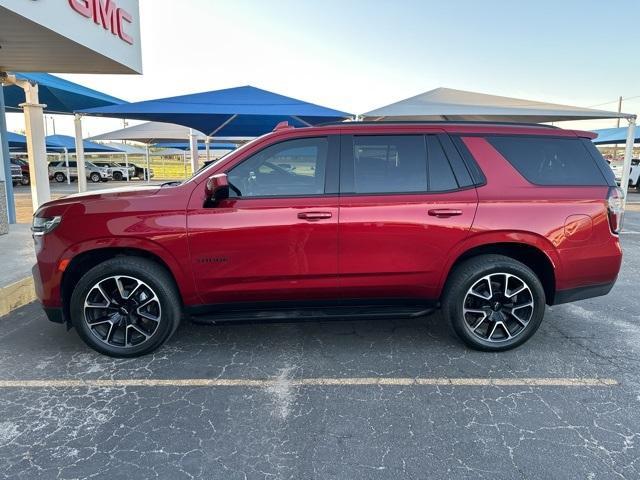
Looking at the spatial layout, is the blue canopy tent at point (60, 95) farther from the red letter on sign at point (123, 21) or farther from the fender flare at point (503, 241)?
the fender flare at point (503, 241)

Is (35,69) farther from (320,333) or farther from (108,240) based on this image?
(320,333)

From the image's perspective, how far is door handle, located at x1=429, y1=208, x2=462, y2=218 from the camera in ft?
11.6

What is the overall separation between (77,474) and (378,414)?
172 centimetres

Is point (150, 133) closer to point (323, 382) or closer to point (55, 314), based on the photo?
point (55, 314)

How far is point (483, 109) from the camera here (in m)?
11.5

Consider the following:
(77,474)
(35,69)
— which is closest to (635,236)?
(77,474)

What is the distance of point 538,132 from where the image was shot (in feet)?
12.5

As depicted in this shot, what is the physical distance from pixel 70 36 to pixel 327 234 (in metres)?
4.66

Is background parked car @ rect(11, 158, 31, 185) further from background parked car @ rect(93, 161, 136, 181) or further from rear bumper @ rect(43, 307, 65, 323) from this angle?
rear bumper @ rect(43, 307, 65, 323)

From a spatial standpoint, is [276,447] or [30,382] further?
[30,382]

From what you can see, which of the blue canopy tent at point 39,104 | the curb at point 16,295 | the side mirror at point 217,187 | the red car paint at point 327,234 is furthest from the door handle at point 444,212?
the blue canopy tent at point 39,104

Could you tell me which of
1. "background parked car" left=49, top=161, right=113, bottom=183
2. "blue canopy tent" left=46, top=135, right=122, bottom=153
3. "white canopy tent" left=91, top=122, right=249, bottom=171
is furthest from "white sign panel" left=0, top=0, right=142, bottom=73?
"background parked car" left=49, top=161, right=113, bottom=183

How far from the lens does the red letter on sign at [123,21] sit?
6.87 meters

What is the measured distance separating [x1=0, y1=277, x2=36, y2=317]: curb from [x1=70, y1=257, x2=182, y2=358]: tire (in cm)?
178
